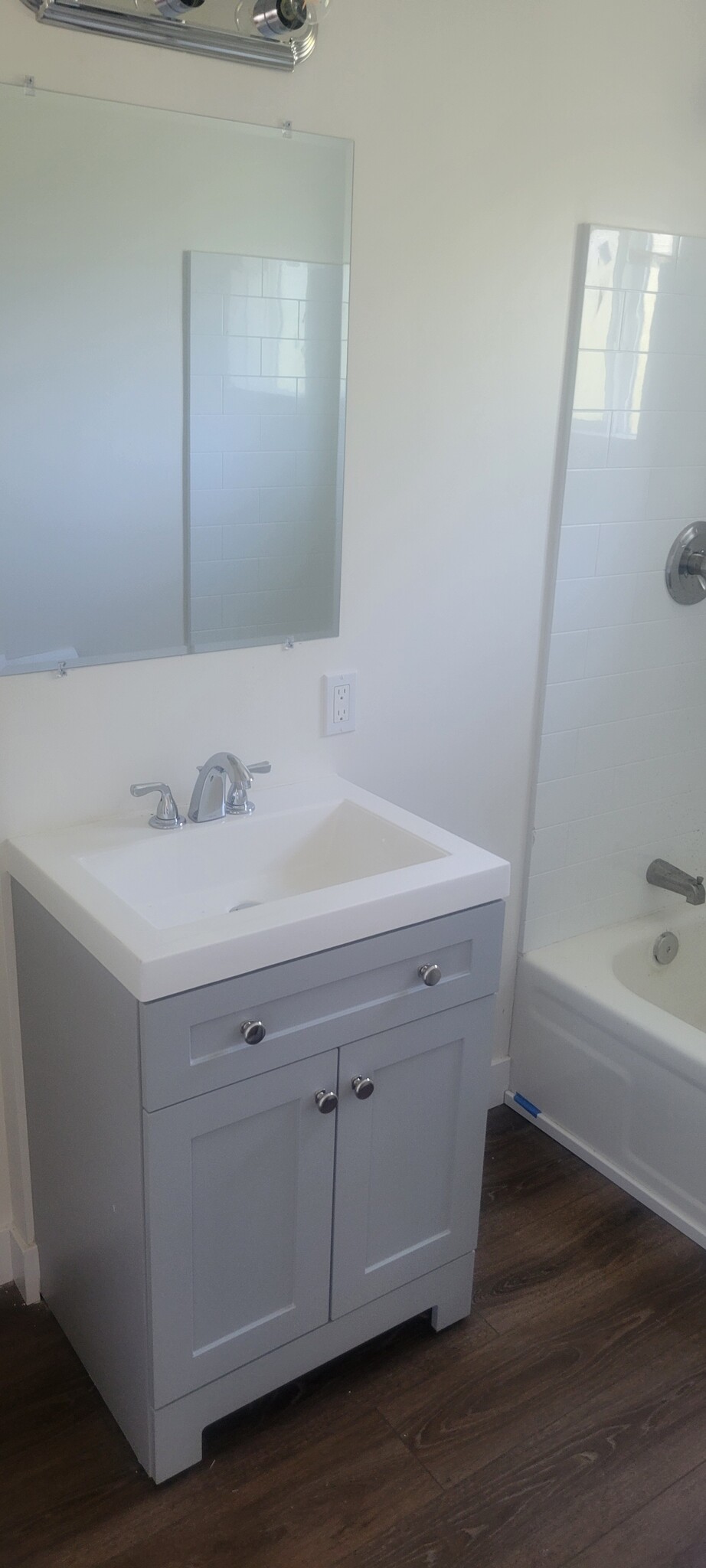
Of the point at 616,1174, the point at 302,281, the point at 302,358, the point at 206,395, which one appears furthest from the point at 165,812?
the point at 616,1174

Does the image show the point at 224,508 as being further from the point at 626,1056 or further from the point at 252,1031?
the point at 626,1056

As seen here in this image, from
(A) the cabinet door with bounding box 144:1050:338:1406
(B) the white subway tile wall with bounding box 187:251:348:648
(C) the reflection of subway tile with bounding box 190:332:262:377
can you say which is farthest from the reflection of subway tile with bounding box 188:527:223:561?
(A) the cabinet door with bounding box 144:1050:338:1406

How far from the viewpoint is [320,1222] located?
5.94 ft

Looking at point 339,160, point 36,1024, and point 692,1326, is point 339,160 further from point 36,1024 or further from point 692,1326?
point 692,1326

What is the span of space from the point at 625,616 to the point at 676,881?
0.66m

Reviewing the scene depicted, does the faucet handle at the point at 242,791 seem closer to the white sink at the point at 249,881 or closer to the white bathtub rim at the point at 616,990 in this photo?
the white sink at the point at 249,881

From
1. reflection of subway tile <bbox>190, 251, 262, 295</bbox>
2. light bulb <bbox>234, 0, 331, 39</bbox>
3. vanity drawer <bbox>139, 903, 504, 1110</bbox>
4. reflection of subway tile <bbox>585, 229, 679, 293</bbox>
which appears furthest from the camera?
reflection of subway tile <bbox>585, 229, 679, 293</bbox>

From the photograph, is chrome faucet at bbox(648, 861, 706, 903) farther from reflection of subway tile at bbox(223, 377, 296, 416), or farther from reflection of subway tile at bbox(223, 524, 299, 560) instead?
reflection of subway tile at bbox(223, 377, 296, 416)

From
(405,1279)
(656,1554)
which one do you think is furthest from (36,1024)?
(656,1554)

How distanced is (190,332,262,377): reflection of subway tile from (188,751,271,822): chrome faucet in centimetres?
59

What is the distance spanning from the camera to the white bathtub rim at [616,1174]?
92.3 inches

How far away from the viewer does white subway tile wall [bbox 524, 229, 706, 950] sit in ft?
7.58

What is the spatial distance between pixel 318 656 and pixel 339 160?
785 mm

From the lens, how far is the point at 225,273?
5.90 ft
